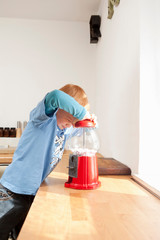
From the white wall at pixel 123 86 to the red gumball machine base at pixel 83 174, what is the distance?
0.94 feet

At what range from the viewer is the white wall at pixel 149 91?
3.92 feet

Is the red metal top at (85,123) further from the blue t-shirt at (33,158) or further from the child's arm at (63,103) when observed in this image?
the blue t-shirt at (33,158)

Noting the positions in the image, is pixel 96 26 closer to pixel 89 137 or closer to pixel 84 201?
pixel 89 137

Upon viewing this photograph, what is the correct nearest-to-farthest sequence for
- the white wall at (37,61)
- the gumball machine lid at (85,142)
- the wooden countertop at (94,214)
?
the wooden countertop at (94,214), the gumball machine lid at (85,142), the white wall at (37,61)

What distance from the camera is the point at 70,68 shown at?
2961 mm

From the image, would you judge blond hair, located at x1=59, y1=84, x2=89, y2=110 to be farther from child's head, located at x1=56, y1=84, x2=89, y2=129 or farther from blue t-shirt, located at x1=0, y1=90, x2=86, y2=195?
blue t-shirt, located at x1=0, y1=90, x2=86, y2=195

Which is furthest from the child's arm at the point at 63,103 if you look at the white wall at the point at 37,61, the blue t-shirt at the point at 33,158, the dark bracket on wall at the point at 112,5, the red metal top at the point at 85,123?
the white wall at the point at 37,61

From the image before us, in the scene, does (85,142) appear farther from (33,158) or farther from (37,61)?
(37,61)

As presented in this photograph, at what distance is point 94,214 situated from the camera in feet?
2.38

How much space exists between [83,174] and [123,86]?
68 centimetres

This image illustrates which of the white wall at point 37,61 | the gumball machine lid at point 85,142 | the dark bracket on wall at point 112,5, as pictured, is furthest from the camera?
the white wall at point 37,61

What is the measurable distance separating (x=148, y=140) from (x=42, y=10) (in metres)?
2.15

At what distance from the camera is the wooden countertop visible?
1.91 ft

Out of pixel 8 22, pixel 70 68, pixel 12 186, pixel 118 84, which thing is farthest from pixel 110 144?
pixel 8 22
